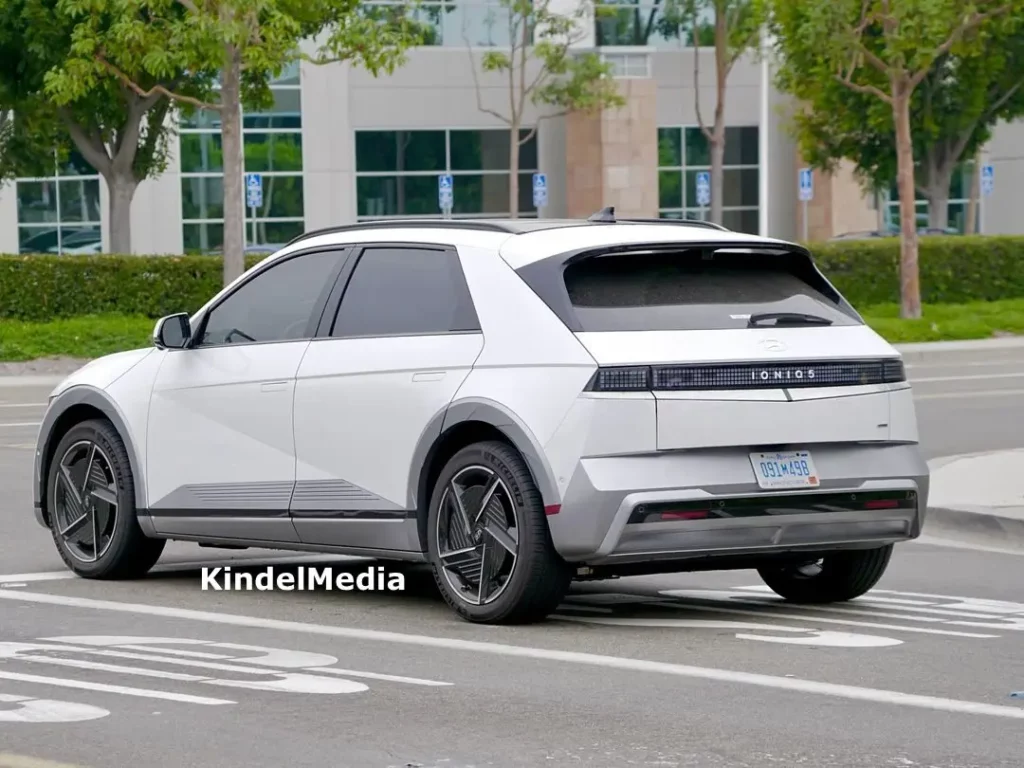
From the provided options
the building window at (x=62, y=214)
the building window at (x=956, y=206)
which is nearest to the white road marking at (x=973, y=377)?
the building window at (x=62, y=214)

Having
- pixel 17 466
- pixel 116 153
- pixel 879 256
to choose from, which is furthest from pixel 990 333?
pixel 17 466

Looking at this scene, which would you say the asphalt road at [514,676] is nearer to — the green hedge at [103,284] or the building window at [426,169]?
the green hedge at [103,284]

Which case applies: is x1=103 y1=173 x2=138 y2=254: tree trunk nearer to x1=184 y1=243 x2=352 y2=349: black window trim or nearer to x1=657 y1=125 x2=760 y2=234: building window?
x1=184 y1=243 x2=352 y2=349: black window trim

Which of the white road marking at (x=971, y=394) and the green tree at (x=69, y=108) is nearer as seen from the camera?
the white road marking at (x=971, y=394)

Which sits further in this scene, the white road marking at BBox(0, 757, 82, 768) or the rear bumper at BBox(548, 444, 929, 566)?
the rear bumper at BBox(548, 444, 929, 566)

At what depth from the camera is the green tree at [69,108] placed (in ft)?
115

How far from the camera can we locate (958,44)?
1297 inches

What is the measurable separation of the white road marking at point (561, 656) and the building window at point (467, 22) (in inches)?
2176

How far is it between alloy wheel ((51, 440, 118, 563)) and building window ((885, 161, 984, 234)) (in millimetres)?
61544

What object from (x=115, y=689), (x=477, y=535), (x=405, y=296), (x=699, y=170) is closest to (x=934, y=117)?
(x=699, y=170)

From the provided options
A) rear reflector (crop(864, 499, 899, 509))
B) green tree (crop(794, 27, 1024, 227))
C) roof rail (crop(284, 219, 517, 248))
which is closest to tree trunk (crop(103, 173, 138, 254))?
green tree (crop(794, 27, 1024, 227))

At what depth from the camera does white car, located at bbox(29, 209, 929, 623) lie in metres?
8.02

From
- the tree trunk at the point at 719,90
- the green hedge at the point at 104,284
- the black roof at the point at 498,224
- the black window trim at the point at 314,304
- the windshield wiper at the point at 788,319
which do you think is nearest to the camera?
the windshield wiper at the point at 788,319

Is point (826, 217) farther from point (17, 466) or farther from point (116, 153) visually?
point (17, 466)
